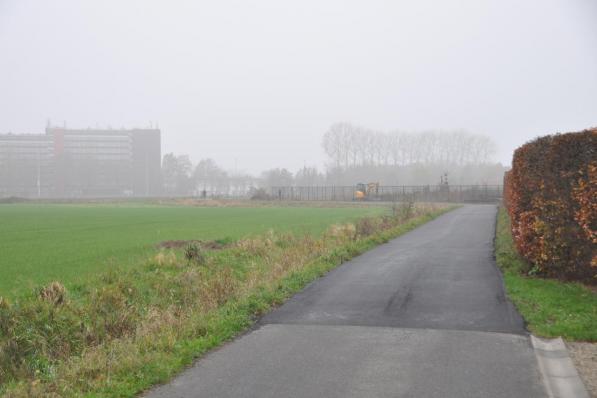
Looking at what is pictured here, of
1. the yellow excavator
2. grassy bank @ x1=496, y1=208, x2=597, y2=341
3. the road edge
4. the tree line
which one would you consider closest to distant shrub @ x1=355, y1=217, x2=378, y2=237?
grassy bank @ x1=496, y1=208, x2=597, y2=341

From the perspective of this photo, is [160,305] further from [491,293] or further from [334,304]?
[491,293]

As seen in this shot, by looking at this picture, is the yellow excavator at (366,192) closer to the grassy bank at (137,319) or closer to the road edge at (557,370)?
the grassy bank at (137,319)

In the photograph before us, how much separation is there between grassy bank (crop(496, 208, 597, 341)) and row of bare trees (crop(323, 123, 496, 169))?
123m

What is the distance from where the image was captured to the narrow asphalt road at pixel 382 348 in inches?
210

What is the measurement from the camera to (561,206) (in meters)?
10.1

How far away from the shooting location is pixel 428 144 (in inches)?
5650

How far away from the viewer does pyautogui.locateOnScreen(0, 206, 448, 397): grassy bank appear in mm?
5988

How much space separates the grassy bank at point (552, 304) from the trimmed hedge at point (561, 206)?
1.33 ft

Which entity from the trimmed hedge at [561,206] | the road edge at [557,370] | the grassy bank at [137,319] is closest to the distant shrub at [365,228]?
the grassy bank at [137,319]

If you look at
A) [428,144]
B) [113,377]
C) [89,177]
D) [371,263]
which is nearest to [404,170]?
[428,144]

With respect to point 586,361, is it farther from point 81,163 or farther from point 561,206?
point 81,163

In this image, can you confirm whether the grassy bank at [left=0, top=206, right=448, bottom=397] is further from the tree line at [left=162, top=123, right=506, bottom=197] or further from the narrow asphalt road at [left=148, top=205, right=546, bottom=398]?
the tree line at [left=162, top=123, right=506, bottom=197]

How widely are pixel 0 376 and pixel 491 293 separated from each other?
804cm

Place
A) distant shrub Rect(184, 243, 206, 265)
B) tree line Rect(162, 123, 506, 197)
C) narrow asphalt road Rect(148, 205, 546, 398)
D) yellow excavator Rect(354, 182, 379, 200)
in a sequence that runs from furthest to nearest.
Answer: tree line Rect(162, 123, 506, 197) < yellow excavator Rect(354, 182, 379, 200) < distant shrub Rect(184, 243, 206, 265) < narrow asphalt road Rect(148, 205, 546, 398)
